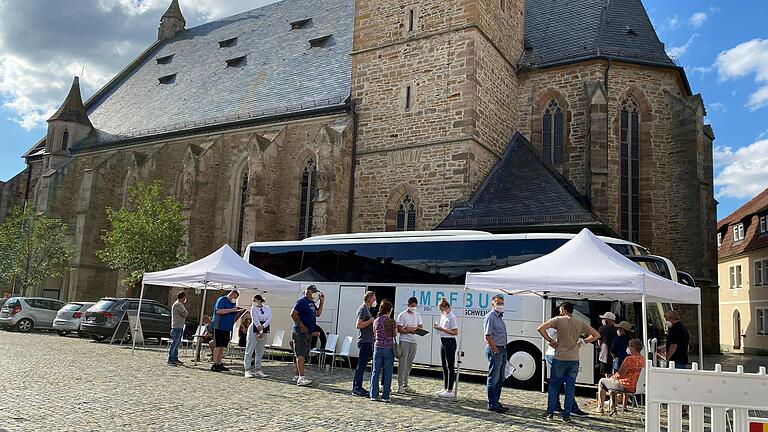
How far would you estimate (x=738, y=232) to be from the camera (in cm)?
3650

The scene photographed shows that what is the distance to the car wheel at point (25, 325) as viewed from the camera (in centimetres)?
2256

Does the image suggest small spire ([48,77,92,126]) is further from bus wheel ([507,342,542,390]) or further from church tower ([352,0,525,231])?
bus wheel ([507,342,542,390])

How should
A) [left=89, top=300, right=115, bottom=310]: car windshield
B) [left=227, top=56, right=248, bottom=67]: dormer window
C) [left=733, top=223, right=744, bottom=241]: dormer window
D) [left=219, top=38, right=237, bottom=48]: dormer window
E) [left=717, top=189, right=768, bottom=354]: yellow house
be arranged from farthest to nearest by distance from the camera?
[left=733, top=223, right=744, bottom=241]: dormer window
[left=219, top=38, right=237, bottom=48]: dormer window
[left=717, top=189, right=768, bottom=354]: yellow house
[left=227, top=56, right=248, bottom=67]: dormer window
[left=89, top=300, right=115, bottom=310]: car windshield

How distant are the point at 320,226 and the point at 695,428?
15.8 meters

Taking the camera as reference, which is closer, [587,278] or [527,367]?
[587,278]

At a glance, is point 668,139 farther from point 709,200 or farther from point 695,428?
point 695,428

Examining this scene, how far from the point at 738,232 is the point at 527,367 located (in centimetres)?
2959

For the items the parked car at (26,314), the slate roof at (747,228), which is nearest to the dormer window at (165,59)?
the parked car at (26,314)

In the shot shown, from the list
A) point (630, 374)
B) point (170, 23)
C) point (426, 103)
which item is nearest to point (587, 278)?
point (630, 374)

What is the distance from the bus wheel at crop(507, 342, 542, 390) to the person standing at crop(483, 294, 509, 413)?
313cm

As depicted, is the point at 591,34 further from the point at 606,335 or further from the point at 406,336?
the point at 406,336

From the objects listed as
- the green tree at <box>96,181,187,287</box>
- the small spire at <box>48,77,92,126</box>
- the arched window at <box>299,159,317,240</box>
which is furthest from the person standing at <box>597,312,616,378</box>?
the small spire at <box>48,77,92,126</box>

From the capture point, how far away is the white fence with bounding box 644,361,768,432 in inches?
208

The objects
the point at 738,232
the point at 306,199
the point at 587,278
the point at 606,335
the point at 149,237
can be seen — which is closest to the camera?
the point at 587,278
